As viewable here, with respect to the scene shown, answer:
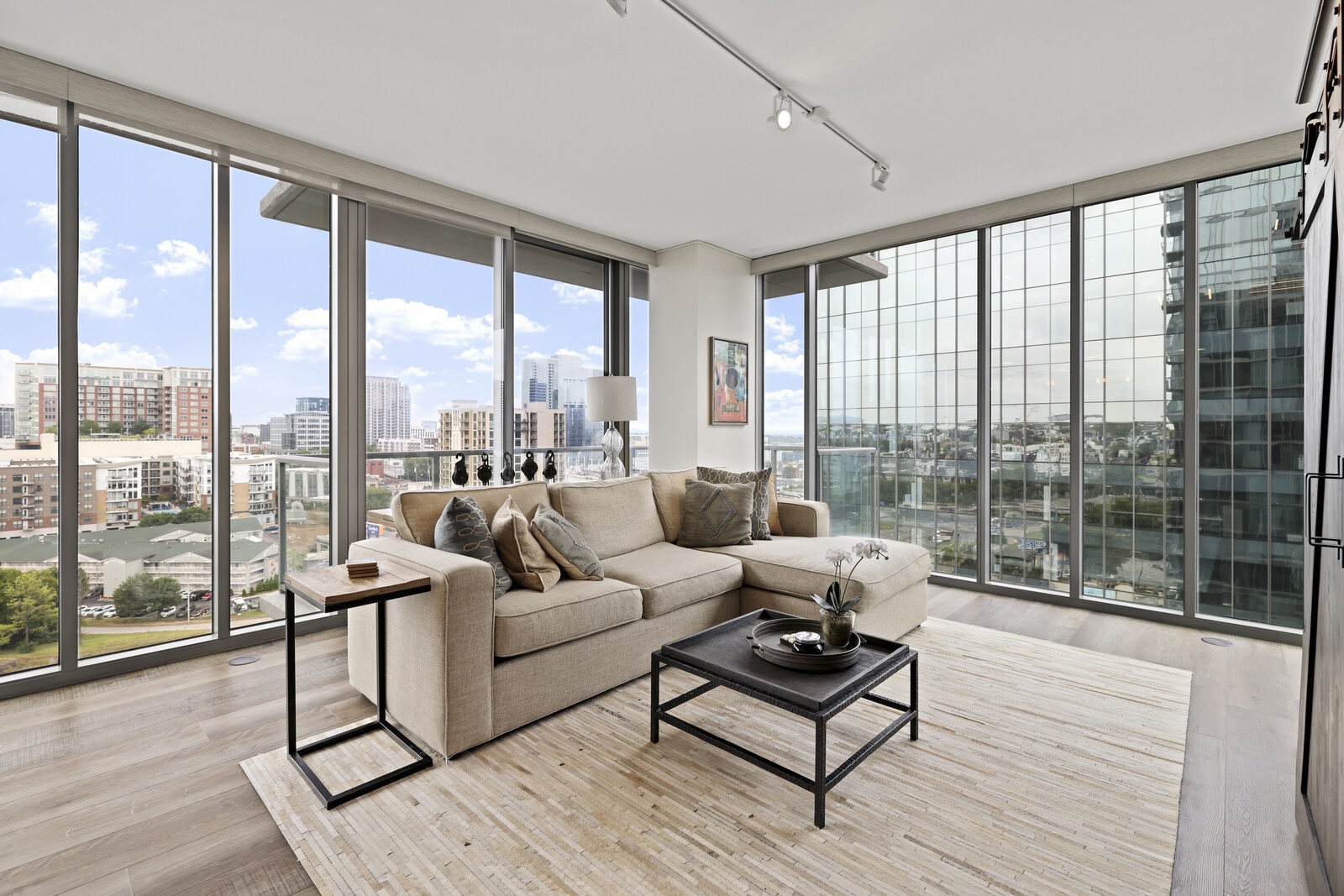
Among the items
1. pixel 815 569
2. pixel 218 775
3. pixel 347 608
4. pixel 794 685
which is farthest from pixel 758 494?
pixel 218 775

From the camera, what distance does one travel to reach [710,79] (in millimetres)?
2717

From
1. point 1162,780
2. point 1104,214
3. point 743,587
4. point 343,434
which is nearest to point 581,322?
point 343,434

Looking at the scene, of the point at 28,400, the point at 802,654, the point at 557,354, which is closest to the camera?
the point at 802,654

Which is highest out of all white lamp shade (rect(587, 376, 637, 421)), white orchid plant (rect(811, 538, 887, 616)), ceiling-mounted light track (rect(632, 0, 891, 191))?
ceiling-mounted light track (rect(632, 0, 891, 191))

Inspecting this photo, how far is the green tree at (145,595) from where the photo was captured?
3.00m

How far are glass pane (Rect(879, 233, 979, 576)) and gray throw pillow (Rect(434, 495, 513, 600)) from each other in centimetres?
326

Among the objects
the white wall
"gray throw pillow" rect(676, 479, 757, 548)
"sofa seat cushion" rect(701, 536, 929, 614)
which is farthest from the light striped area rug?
the white wall

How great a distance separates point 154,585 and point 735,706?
9.32 ft

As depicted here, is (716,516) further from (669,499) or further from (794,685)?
(794,685)

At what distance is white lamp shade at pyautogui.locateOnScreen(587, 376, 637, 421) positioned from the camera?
168 inches

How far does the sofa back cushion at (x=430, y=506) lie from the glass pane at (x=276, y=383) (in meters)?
1.11

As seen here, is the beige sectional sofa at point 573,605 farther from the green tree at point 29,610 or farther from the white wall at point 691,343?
the green tree at point 29,610

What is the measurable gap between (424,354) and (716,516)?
2113 mm

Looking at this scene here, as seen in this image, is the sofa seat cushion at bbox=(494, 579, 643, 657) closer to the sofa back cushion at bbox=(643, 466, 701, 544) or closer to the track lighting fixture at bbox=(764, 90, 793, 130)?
the sofa back cushion at bbox=(643, 466, 701, 544)
